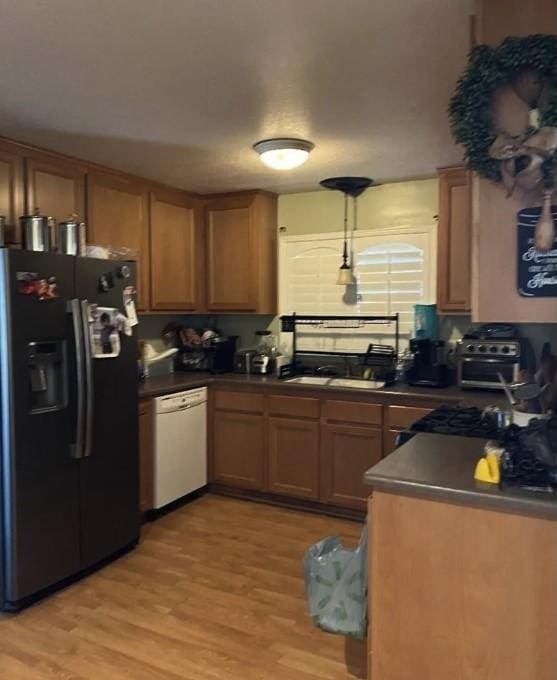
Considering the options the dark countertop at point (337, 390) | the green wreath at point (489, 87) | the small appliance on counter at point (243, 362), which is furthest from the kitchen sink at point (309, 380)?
the green wreath at point (489, 87)

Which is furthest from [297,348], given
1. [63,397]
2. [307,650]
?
[307,650]

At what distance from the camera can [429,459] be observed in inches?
73.7

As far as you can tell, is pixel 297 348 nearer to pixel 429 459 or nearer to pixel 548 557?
pixel 429 459

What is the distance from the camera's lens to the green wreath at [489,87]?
1.53 metres

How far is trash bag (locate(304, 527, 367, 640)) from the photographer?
210 cm

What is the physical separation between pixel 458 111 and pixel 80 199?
2.53m

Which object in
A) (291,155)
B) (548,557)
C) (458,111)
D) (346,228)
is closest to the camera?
(548,557)

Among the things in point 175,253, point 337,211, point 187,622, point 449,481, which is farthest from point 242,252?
point 449,481

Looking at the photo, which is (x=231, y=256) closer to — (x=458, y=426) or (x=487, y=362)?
(x=487, y=362)

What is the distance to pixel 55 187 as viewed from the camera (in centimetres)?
333

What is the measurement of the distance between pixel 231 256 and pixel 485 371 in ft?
6.83

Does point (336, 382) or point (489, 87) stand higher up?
point (489, 87)

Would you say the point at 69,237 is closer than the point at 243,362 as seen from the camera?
Yes

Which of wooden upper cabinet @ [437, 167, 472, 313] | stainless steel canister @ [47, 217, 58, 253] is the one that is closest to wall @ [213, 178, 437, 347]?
wooden upper cabinet @ [437, 167, 472, 313]
